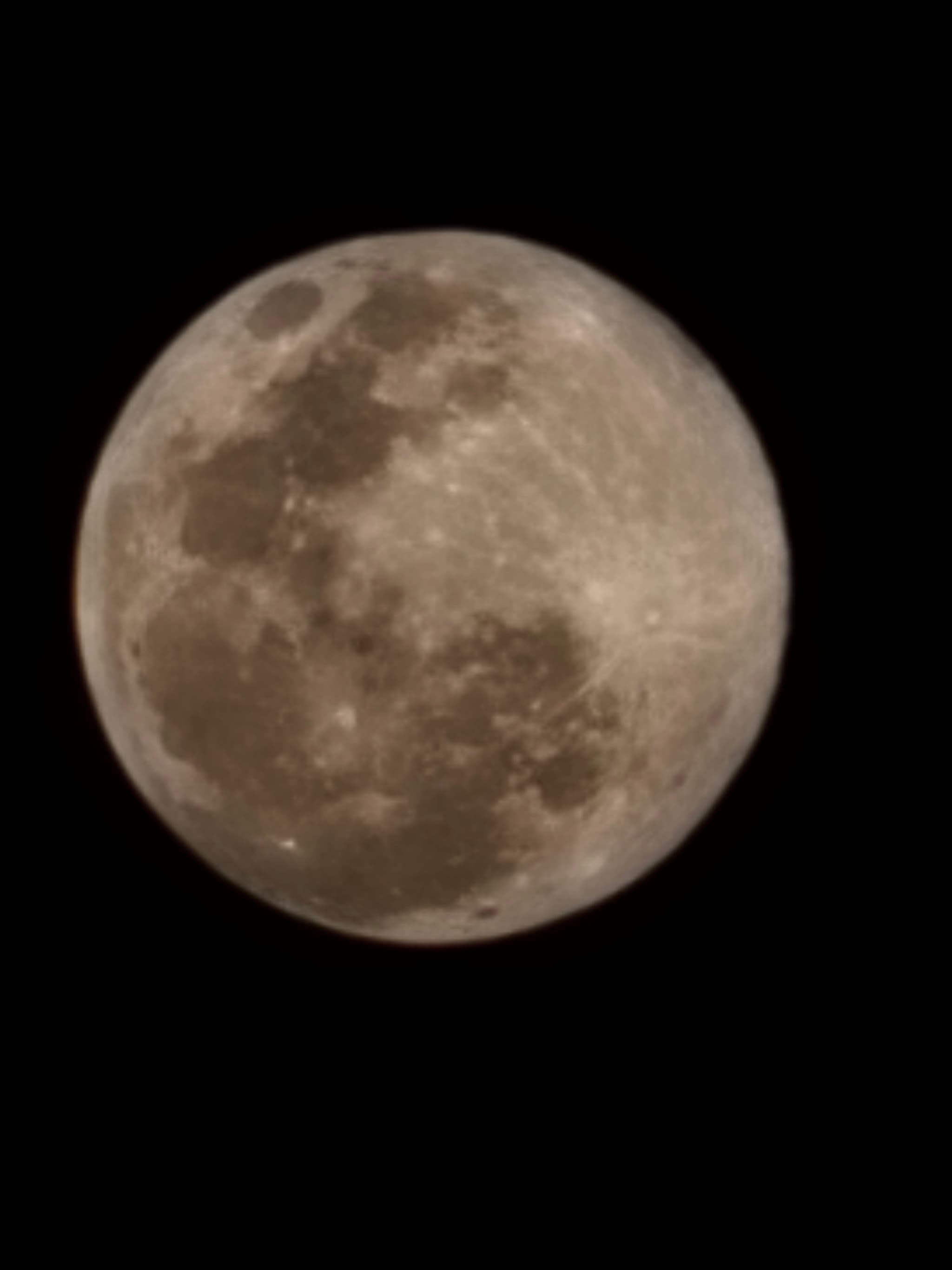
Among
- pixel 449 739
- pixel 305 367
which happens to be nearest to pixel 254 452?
pixel 305 367

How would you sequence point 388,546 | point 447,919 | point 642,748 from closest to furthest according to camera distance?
point 388,546 < point 642,748 < point 447,919

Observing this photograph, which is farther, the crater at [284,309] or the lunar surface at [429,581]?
the crater at [284,309]

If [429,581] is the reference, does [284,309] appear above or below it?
above

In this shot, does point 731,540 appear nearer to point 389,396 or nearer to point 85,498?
point 389,396

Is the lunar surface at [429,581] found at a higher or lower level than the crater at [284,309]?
lower
